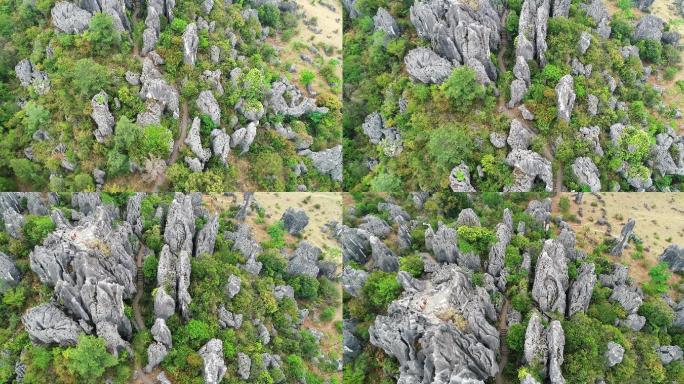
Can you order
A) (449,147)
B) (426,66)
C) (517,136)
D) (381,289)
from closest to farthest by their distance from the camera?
(381,289)
(517,136)
(449,147)
(426,66)

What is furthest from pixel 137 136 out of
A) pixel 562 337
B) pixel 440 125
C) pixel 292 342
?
pixel 562 337

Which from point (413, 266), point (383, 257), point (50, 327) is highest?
point (50, 327)

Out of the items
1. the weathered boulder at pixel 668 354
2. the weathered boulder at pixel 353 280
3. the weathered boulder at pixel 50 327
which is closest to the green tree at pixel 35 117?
the weathered boulder at pixel 50 327

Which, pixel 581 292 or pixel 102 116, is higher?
pixel 102 116

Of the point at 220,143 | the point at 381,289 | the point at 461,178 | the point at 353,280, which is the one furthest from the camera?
the point at 461,178

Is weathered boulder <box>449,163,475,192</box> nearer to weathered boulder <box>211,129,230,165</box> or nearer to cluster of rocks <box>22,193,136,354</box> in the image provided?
weathered boulder <box>211,129,230,165</box>

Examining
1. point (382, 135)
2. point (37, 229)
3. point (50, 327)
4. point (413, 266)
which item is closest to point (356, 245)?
point (413, 266)

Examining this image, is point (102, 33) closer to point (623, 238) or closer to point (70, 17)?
point (70, 17)
